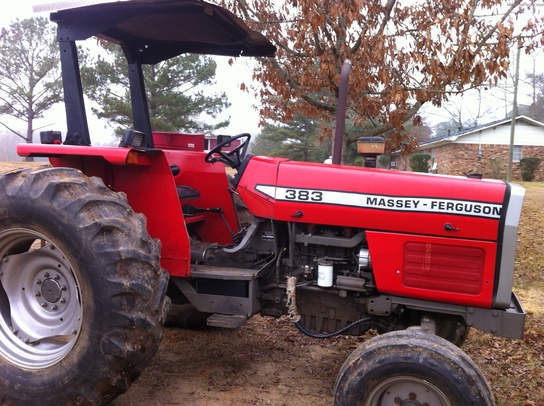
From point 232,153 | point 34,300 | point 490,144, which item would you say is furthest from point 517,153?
point 34,300

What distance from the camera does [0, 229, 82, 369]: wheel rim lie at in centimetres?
327

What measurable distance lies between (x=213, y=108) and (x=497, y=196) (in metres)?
22.9

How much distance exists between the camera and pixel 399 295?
10.6ft

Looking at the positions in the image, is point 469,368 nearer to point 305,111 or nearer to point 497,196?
point 497,196

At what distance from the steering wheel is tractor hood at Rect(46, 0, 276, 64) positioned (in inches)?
31.3

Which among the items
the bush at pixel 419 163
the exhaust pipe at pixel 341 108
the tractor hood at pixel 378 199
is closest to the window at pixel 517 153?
the bush at pixel 419 163

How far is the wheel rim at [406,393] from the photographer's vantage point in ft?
9.05

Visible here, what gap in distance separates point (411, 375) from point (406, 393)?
141mm

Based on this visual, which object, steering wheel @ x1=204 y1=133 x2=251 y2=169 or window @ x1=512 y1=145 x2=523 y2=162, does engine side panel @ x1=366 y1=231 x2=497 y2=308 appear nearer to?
steering wheel @ x1=204 y1=133 x2=251 y2=169

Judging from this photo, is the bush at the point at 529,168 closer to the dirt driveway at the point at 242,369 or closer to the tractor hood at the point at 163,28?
the dirt driveway at the point at 242,369

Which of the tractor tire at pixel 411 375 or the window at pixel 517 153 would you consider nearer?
the tractor tire at pixel 411 375

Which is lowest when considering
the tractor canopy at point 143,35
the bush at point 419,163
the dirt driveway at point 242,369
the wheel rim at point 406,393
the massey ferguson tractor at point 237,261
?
the dirt driveway at point 242,369

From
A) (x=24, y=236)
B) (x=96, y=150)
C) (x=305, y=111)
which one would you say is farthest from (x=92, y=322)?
(x=305, y=111)

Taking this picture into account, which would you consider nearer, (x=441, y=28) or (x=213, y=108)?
(x=441, y=28)
